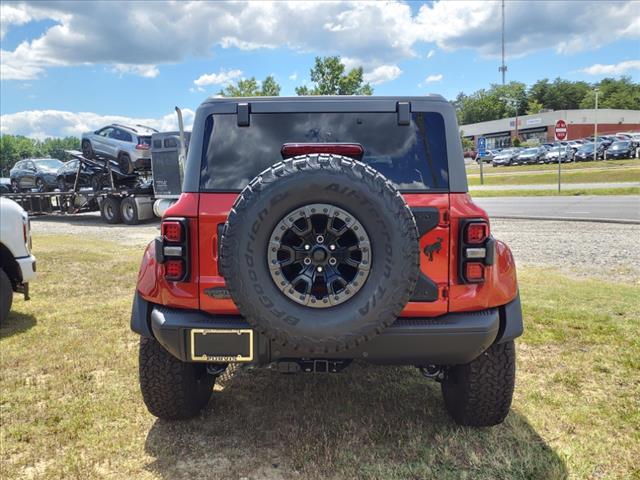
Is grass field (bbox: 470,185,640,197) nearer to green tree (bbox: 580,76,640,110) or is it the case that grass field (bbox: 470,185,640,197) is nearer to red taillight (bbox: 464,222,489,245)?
red taillight (bbox: 464,222,489,245)

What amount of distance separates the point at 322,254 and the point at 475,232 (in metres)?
0.82

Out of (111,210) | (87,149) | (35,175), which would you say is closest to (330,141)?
(111,210)

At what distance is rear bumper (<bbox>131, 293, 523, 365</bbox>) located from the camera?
8.38 ft

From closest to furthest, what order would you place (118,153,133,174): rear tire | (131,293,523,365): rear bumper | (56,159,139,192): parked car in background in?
(131,293,523,365): rear bumper < (118,153,133,174): rear tire < (56,159,139,192): parked car in background

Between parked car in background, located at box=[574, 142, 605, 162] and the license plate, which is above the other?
parked car in background, located at box=[574, 142, 605, 162]

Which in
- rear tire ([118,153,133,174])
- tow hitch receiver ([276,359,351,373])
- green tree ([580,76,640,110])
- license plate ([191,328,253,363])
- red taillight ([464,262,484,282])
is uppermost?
green tree ([580,76,640,110])

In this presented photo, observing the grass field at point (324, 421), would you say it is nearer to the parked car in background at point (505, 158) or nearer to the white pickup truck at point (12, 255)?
the white pickup truck at point (12, 255)

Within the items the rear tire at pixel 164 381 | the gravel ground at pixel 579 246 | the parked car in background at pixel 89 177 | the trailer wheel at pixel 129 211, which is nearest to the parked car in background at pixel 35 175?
the parked car in background at pixel 89 177

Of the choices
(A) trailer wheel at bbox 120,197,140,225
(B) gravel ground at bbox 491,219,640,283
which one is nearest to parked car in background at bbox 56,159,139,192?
(A) trailer wheel at bbox 120,197,140,225

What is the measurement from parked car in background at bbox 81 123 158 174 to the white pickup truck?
11871 millimetres

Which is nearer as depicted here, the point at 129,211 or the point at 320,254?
the point at 320,254

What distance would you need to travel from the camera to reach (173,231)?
8.80ft

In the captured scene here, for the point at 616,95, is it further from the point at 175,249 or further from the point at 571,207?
the point at 175,249

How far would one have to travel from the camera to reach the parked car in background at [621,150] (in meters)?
39.3
